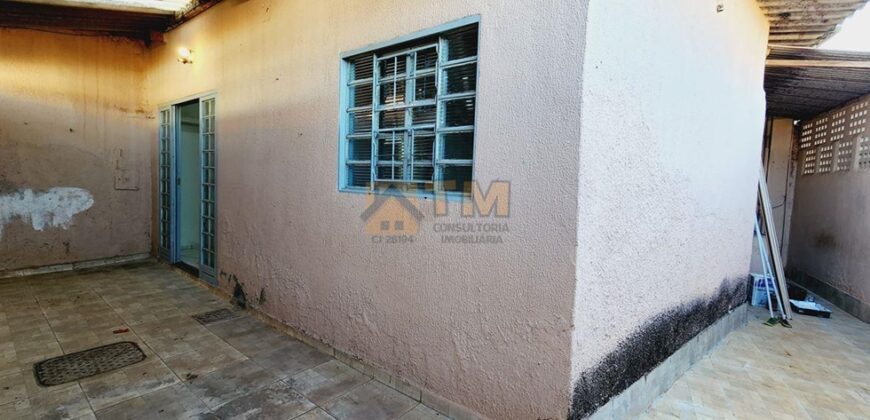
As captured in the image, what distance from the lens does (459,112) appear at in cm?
260

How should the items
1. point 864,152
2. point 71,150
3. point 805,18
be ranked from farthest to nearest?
point 71,150 → point 864,152 → point 805,18

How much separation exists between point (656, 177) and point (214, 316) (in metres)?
4.21

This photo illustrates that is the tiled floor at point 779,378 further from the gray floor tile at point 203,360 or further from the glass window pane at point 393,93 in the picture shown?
the gray floor tile at point 203,360

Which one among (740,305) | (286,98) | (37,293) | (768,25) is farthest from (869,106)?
(37,293)

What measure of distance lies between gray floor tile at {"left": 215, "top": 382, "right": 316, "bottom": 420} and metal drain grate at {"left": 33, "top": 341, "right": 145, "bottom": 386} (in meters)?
1.16

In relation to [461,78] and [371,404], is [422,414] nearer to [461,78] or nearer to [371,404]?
[371,404]

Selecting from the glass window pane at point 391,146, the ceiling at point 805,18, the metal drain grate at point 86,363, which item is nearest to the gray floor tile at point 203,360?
the metal drain grate at point 86,363

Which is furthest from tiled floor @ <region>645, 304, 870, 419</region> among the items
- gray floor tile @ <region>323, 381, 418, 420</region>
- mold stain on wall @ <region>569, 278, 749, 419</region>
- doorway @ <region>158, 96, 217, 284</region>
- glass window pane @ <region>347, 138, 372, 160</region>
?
doorway @ <region>158, 96, 217, 284</region>

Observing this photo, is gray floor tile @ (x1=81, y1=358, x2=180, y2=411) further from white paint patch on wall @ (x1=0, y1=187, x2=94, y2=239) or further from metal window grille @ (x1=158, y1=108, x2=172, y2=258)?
white paint patch on wall @ (x1=0, y1=187, x2=94, y2=239)

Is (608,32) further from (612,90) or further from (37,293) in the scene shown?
(37,293)

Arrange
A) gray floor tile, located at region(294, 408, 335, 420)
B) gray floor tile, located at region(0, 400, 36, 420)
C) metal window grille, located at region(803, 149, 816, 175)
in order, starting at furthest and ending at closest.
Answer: metal window grille, located at region(803, 149, 816, 175), gray floor tile, located at region(294, 408, 335, 420), gray floor tile, located at region(0, 400, 36, 420)

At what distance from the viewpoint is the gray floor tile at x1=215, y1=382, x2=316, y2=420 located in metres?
2.54

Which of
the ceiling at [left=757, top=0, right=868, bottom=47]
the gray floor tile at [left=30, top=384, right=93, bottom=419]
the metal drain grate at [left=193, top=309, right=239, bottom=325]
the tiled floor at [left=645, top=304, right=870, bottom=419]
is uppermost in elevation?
the ceiling at [left=757, top=0, right=868, bottom=47]

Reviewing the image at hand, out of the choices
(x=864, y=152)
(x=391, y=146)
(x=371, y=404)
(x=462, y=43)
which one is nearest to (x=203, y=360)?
(x=371, y=404)
